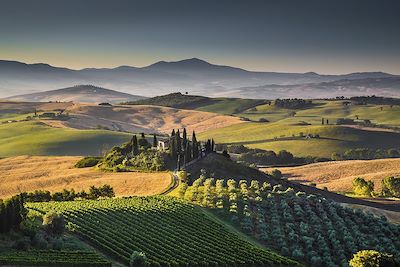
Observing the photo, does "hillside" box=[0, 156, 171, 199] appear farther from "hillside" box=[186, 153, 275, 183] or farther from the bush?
"hillside" box=[186, 153, 275, 183]

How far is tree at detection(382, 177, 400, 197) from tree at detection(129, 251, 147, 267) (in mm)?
90976

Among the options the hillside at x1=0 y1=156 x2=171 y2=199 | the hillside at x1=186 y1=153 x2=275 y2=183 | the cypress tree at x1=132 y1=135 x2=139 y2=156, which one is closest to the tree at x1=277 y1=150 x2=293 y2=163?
the hillside at x1=0 y1=156 x2=171 y2=199

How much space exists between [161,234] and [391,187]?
8232cm

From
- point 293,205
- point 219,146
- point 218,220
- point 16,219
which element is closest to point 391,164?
point 219,146

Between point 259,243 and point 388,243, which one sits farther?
point 388,243

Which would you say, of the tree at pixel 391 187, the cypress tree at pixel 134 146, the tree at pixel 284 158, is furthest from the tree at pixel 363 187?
the tree at pixel 284 158

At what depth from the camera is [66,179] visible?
374 ft

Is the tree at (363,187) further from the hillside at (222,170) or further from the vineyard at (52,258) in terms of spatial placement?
the vineyard at (52,258)

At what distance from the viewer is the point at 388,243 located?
252ft

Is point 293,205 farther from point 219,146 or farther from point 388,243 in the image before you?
point 219,146

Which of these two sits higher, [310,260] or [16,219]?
[16,219]

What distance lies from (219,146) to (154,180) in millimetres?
99432

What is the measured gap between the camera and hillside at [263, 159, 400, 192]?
142500 mm

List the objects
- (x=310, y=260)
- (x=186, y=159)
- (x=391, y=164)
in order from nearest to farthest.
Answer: (x=310, y=260)
(x=186, y=159)
(x=391, y=164)
